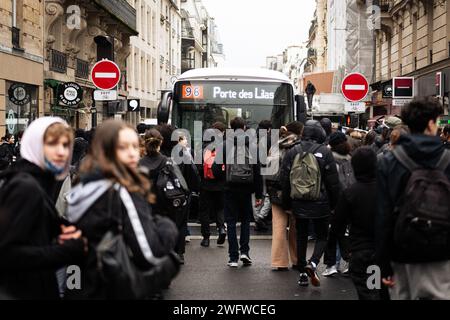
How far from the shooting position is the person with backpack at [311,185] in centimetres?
799

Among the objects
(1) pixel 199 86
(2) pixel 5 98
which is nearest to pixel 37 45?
(2) pixel 5 98

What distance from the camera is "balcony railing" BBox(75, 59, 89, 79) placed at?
2988 centimetres

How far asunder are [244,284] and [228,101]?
640 cm

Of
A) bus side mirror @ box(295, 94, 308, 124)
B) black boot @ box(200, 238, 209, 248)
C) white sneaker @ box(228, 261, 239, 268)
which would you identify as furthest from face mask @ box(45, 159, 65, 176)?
bus side mirror @ box(295, 94, 308, 124)

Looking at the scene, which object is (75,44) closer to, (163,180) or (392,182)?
(163,180)

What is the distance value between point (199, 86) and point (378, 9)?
86.4ft

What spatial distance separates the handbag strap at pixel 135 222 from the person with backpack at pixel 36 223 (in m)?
0.27

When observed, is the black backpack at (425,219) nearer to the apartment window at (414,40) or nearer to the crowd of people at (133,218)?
the crowd of people at (133,218)

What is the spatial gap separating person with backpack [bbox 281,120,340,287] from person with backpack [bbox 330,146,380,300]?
5.24ft

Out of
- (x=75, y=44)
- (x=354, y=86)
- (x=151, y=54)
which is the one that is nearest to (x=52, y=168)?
(x=354, y=86)

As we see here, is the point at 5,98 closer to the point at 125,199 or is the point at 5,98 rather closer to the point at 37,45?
the point at 37,45

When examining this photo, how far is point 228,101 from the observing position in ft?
46.5

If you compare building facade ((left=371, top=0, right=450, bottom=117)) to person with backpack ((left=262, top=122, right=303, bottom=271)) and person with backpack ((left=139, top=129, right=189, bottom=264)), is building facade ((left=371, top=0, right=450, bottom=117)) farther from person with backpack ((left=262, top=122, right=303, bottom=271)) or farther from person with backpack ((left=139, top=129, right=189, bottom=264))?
person with backpack ((left=139, top=129, right=189, bottom=264))

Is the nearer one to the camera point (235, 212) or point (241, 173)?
point (241, 173)
